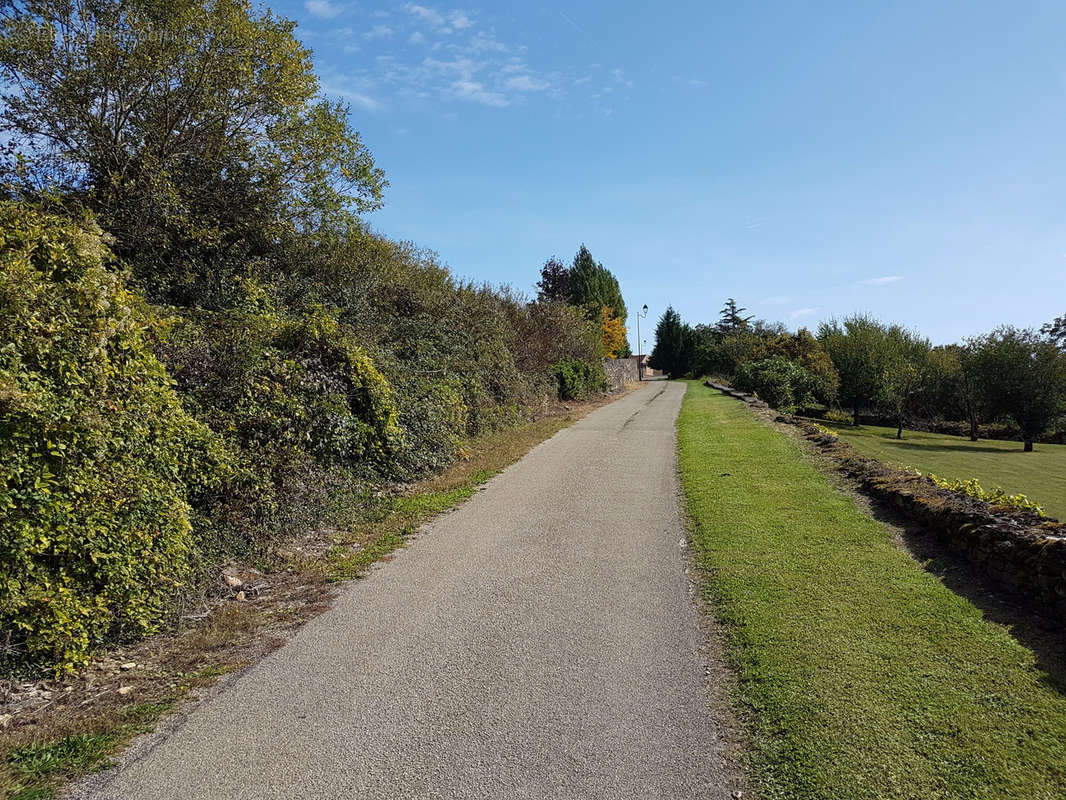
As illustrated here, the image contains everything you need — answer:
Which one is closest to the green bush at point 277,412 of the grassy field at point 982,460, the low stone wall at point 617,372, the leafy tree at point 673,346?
the grassy field at point 982,460

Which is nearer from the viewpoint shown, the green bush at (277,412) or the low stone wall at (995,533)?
the low stone wall at (995,533)

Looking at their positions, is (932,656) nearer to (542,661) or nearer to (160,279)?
(542,661)

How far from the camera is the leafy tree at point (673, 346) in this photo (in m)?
84.4

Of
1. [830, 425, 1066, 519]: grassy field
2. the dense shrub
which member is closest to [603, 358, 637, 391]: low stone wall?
the dense shrub

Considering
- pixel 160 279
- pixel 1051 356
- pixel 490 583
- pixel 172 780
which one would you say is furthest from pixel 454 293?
pixel 1051 356

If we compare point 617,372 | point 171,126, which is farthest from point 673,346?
point 171,126

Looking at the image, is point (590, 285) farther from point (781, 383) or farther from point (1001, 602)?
point (1001, 602)

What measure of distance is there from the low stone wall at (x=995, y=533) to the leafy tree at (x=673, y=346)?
7615cm

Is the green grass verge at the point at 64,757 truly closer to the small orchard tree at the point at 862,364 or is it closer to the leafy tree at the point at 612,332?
the small orchard tree at the point at 862,364

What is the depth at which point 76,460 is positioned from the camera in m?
4.36

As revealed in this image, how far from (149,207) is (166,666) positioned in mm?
8226

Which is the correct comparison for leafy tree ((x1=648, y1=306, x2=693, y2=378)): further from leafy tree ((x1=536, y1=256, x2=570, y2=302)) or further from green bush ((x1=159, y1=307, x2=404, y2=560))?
green bush ((x1=159, y1=307, x2=404, y2=560))

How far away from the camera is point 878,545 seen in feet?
22.7

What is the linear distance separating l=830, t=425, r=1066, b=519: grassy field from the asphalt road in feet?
38.6
